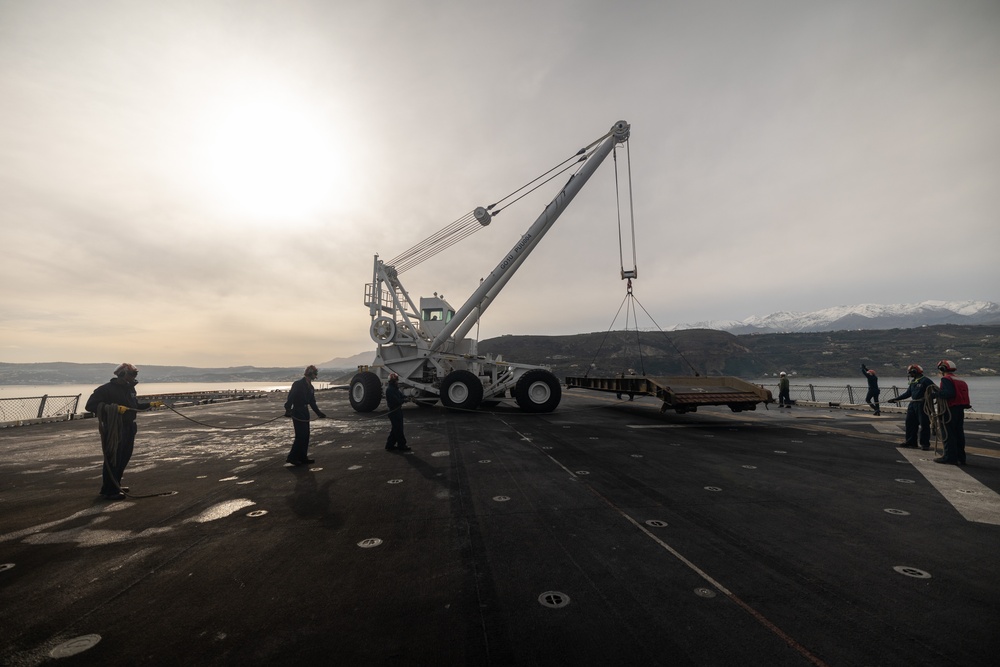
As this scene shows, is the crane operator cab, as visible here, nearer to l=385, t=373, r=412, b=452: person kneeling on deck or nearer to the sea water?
l=385, t=373, r=412, b=452: person kneeling on deck

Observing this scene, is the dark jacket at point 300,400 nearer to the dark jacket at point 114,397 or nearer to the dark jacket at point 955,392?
the dark jacket at point 114,397

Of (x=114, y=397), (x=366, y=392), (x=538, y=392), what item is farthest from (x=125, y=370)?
(x=538, y=392)

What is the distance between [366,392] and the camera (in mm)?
15750

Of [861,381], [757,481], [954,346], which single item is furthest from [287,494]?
[954,346]

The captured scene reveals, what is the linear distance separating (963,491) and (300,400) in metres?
11.0

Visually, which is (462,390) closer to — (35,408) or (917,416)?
(917,416)

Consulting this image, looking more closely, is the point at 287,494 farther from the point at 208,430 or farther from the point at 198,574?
the point at 208,430

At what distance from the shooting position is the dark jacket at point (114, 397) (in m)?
5.67

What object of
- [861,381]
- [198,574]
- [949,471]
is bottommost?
[861,381]

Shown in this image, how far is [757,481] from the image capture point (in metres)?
5.95

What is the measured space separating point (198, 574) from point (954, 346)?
556 ft

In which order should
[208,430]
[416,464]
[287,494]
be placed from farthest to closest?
[208,430] → [416,464] → [287,494]

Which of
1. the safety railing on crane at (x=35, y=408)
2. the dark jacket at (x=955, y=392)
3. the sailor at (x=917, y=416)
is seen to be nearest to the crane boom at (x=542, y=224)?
the sailor at (x=917, y=416)

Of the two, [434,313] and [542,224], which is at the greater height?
[542,224]
